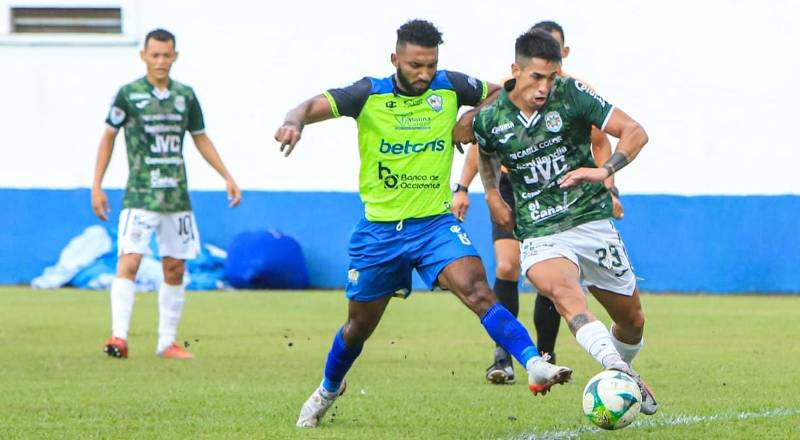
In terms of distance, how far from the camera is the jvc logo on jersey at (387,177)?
7629 millimetres

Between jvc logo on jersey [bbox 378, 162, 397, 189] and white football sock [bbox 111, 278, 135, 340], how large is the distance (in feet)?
13.8

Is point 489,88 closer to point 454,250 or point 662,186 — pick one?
point 454,250

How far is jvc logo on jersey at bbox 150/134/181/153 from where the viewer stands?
11562 millimetres

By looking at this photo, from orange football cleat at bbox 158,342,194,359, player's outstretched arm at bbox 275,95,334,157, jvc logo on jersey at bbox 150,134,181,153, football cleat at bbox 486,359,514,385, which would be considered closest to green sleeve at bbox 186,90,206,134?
jvc logo on jersey at bbox 150,134,181,153

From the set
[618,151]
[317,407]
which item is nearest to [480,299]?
[618,151]

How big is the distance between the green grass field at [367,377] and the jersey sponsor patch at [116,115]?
1771 mm

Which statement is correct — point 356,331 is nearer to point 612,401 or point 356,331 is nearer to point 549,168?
point 549,168

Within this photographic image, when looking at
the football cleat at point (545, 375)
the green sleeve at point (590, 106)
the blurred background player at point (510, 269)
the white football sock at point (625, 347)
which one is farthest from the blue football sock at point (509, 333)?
the blurred background player at point (510, 269)

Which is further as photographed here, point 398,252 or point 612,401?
point 398,252

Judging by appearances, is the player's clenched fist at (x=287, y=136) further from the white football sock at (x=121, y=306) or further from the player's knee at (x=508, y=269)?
the white football sock at (x=121, y=306)

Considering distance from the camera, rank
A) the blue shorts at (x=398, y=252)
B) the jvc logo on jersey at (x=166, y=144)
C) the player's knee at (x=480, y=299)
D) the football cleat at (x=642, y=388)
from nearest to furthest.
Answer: the football cleat at (x=642, y=388) → the player's knee at (x=480, y=299) → the blue shorts at (x=398, y=252) → the jvc logo on jersey at (x=166, y=144)

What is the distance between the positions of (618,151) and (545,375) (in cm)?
129

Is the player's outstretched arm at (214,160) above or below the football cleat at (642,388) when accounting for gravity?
below

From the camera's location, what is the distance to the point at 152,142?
11.5 metres
